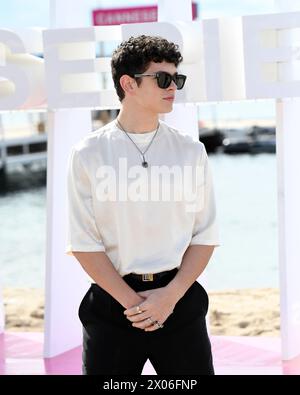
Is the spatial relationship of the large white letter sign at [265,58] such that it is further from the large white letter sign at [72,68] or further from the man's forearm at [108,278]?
the man's forearm at [108,278]

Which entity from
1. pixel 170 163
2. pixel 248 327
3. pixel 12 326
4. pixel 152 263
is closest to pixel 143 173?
pixel 170 163

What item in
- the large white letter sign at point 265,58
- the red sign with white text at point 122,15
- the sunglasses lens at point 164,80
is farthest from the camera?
the red sign with white text at point 122,15

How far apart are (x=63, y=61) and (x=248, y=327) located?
279 cm

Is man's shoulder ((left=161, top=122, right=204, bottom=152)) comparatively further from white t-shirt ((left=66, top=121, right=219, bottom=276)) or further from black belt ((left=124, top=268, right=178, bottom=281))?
black belt ((left=124, top=268, right=178, bottom=281))

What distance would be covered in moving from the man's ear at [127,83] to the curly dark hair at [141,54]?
0.04 ft

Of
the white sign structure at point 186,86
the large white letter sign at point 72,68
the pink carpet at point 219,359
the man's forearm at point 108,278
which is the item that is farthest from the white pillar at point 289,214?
the man's forearm at point 108,278

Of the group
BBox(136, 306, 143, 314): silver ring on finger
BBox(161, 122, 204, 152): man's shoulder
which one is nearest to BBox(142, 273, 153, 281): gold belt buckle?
BBox(136, 306, 143, 314): silver ring on finger

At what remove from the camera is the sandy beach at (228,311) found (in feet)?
21.5

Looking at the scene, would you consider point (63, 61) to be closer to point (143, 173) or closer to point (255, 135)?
point (143, 173)

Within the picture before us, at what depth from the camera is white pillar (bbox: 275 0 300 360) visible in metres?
4.83

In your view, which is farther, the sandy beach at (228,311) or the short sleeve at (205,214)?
the sandy beach at (228,311)

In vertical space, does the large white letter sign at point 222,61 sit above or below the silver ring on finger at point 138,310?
above

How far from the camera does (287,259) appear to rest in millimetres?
4883
